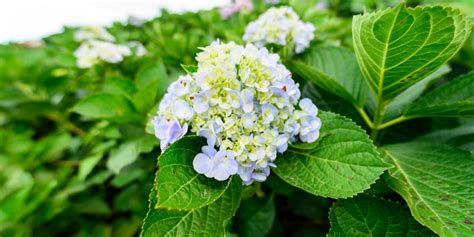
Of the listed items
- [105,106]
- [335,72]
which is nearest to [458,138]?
[335,72]

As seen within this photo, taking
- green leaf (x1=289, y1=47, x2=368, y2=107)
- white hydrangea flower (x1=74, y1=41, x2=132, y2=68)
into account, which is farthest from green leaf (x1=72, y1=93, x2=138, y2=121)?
green leaf (x1=289, y1=47, x2=368, y2=107)

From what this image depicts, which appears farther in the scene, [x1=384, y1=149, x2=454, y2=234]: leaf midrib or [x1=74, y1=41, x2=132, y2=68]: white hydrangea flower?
[x1=74, y1=41, x2=132, y2=68]: white hydrangea flower

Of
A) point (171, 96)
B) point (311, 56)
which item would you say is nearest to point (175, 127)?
point (171, 96)

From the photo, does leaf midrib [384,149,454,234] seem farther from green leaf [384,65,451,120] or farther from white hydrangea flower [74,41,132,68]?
white hydrangea flower [74,41,132,68]

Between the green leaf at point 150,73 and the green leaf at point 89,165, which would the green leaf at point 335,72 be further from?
the green leaf at point 89,165

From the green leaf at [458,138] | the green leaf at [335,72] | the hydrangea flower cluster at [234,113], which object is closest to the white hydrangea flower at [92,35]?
the green leaf at [335,72]

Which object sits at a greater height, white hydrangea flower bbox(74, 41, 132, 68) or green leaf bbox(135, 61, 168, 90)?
green leaf bbox(135, 61, 168, 90)
